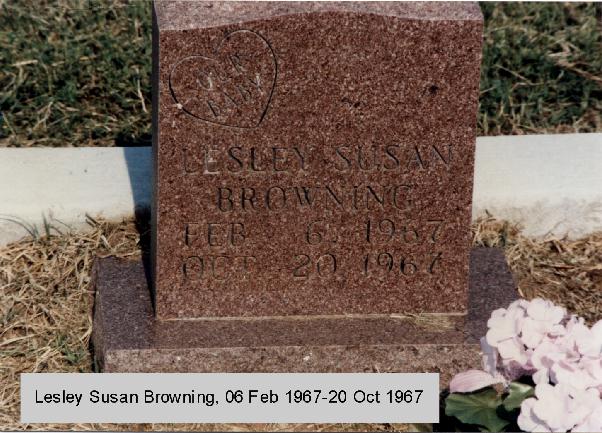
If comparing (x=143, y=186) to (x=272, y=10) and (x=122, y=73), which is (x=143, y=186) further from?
(x=272, y=10)

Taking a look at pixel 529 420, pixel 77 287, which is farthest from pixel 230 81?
pixel 529 420

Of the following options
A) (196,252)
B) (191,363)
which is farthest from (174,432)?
(196,252)

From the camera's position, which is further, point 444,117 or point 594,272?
point 594,272

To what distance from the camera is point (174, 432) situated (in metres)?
4.03

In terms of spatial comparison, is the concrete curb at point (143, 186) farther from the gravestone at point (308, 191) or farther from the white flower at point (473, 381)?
the white flower at point (473, 381)

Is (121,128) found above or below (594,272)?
above

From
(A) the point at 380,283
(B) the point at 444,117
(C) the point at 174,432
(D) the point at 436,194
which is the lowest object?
(C) the point at 174,432

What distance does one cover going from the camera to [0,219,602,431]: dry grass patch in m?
4.39

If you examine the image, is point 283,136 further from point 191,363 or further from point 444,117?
point 191,363

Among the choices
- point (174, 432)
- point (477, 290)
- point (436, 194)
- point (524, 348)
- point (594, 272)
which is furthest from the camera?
point (594, 272)

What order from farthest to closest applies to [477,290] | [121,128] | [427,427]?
[121,128] → [477,290] → [427,427]

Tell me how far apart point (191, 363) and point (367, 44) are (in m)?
1.18

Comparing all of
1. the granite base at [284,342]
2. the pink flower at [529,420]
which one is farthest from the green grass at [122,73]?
the pink flower at [529,420]

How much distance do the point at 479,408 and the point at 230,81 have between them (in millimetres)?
1317
